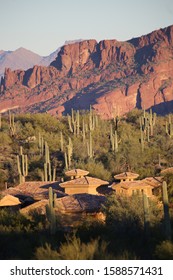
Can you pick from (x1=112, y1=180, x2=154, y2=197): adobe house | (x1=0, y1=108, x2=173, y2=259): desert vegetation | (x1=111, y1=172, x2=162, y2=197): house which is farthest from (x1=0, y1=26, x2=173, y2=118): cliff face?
(x1=112, y1=180, x2=154, y2=197): adobe house

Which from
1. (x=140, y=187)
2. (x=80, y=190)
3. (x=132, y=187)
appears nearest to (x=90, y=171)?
(x=80, y=190)

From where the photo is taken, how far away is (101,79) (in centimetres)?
14188

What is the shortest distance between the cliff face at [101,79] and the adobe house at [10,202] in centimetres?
9426

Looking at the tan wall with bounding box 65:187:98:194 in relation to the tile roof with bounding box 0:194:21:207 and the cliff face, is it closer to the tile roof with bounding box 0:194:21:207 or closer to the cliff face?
the tile roof with bounding box 0:194:21:207

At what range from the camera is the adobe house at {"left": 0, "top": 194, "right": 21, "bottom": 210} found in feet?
102

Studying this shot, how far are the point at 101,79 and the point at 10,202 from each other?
11123cm

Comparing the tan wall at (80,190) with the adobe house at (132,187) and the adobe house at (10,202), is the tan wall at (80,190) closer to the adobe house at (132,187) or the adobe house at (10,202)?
the adobe house at (132,187)

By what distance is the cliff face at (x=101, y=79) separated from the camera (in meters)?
133

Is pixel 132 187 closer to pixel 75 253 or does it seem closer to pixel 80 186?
pixel 80 186

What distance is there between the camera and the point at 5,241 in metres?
18.9

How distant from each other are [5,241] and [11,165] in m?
32.1

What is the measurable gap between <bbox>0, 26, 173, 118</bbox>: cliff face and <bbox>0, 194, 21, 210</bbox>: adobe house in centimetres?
9426

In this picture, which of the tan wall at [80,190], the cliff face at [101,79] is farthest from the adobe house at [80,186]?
the cliff face at [101,79]
